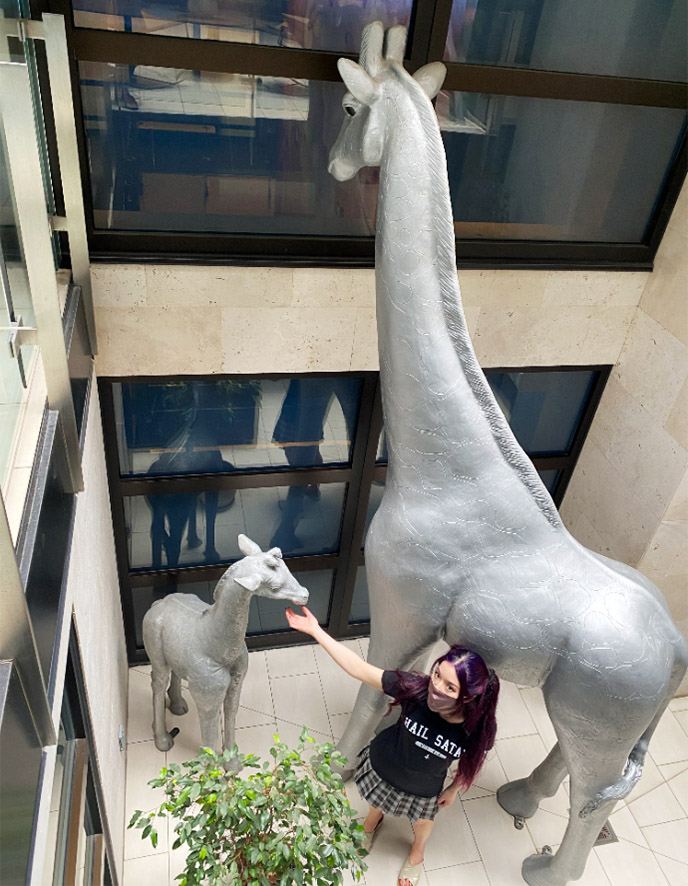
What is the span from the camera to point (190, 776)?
2213 millimetres

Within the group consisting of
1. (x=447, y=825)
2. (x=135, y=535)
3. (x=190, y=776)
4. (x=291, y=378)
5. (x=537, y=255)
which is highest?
(x=537, y=255)

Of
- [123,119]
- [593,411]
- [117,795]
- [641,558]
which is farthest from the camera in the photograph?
[593,411]

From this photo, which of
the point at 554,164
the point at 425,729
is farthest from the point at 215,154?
the point at 425,729

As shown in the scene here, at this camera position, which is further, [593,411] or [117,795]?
[593,411]

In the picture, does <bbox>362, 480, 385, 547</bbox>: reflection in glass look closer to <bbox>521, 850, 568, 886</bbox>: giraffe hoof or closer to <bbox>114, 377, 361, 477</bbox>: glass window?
<bbox>114, 377, 361, 477</bbox>: glass window

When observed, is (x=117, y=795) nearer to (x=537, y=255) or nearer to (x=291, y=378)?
(x=291, y=378)

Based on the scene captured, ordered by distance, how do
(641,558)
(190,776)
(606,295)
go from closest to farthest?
(190,776), (606,295), (641,558)

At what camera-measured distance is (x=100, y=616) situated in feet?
9.45

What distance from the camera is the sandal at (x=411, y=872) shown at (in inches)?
127

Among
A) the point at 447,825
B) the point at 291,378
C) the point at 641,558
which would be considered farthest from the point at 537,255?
the point at 447,825

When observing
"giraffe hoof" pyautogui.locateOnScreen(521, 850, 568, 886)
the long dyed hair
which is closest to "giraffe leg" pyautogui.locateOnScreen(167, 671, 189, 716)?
the long dyed hair

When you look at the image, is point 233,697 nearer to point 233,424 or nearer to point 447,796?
point 447,796

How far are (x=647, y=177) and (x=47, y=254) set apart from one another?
247 cm

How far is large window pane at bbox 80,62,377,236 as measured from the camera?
8.41 ft
